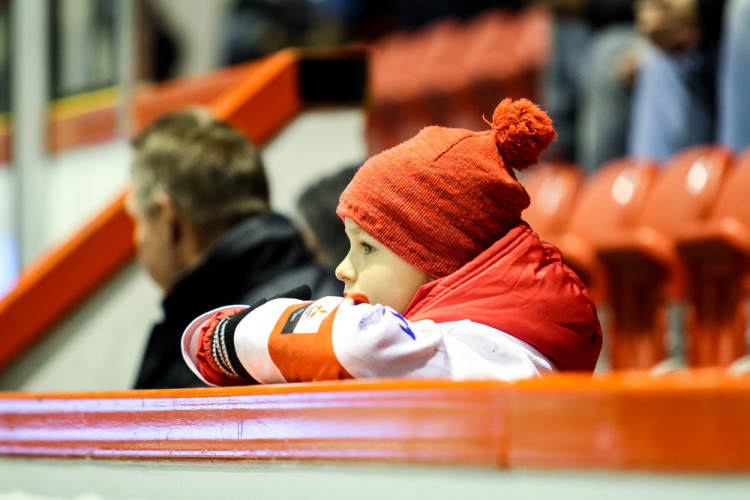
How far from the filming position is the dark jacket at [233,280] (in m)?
1.33

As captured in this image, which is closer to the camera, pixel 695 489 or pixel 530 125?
pixel 695 489

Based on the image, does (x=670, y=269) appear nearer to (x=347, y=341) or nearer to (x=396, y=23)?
(x=347, y=341)

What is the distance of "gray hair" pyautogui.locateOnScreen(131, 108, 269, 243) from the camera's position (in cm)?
148

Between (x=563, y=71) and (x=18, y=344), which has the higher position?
(x=563, y=71)

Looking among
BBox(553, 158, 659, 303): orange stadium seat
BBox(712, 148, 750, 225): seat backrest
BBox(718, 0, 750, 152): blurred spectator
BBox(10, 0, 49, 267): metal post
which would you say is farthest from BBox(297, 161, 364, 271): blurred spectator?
BBox(10, 0, 49, 267): metal post

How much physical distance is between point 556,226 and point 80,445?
1.40 metres

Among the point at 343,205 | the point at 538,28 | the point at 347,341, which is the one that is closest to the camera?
the point at 347,341

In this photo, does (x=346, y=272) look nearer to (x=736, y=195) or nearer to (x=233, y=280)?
(x=233, y=280)

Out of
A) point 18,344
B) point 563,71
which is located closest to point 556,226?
point 563,71

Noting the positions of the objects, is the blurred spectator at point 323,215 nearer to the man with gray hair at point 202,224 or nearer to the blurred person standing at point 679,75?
the man with gray hair at point 202,224

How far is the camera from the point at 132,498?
33.9 inches

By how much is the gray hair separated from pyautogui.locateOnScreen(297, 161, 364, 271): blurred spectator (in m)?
0.08

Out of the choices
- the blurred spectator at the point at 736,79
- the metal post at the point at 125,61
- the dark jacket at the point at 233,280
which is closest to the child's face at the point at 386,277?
the dark jacket at the point at 233,280

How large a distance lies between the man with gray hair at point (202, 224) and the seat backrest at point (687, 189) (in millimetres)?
677
